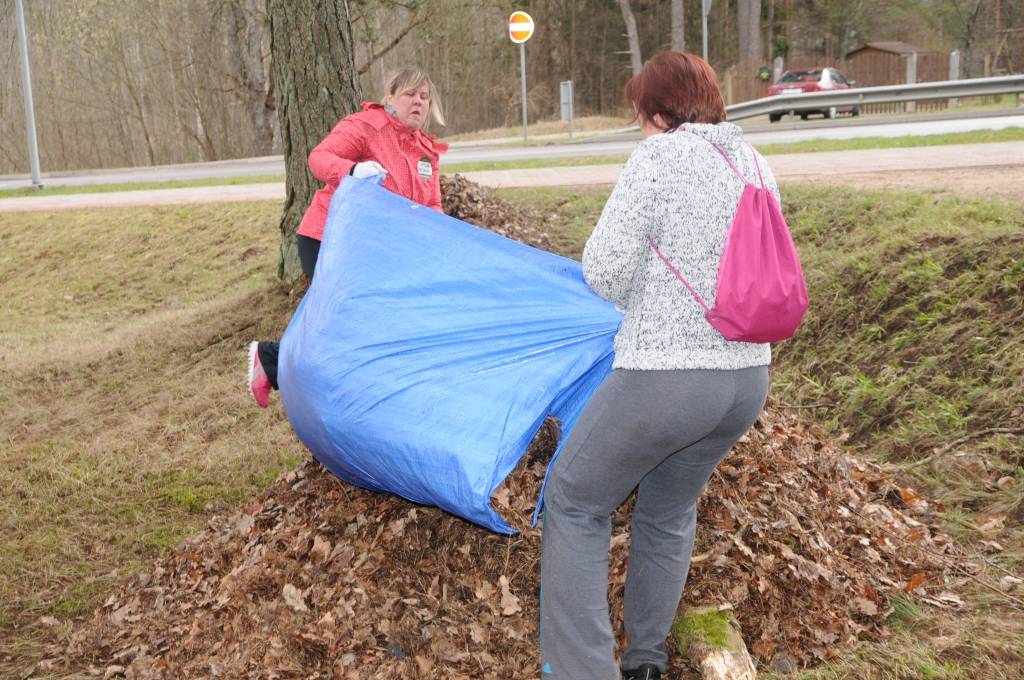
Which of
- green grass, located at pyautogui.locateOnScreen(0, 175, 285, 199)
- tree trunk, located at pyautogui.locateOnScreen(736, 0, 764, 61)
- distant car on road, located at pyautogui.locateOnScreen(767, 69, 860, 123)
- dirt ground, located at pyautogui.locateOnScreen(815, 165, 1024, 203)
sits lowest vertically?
green grass, located at pyautogui.locateOnScreen(0, 175, 285, 199)

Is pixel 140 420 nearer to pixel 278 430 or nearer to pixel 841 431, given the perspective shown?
pixel 278 430

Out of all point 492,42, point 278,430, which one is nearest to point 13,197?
point 278,430

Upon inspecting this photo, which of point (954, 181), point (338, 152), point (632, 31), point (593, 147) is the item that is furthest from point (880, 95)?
point (632, 31)

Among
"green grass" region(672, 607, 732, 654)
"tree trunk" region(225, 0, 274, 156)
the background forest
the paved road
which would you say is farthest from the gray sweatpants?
"tree trunk" region(225, 0, 274, 156)

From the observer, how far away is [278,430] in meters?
5.64

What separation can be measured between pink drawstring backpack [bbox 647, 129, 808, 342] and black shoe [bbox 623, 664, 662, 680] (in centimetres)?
101

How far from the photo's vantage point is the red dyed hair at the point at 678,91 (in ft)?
7.64

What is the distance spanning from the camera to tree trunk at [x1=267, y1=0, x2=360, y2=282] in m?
6.68

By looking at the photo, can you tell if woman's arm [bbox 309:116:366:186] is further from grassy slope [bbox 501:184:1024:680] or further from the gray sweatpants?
grassy slope [bbox 501:184:1024:680]

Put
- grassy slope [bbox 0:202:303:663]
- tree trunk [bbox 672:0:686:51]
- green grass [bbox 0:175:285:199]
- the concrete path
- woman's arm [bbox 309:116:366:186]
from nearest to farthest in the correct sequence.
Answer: woman's arm [bbox 309:116:366:186], grassy slope [bbox 0:202:303:663], the concrete path, green grass [bbox 0:175:285:199], tree trunk [bbox 672:0:686:51]

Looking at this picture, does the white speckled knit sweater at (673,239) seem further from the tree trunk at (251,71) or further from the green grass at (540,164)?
the tree trunk at (251,71)

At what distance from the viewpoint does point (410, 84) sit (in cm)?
412

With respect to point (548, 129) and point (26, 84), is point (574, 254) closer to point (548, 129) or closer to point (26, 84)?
point (26, 84)

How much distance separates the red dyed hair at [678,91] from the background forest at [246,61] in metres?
18.3
